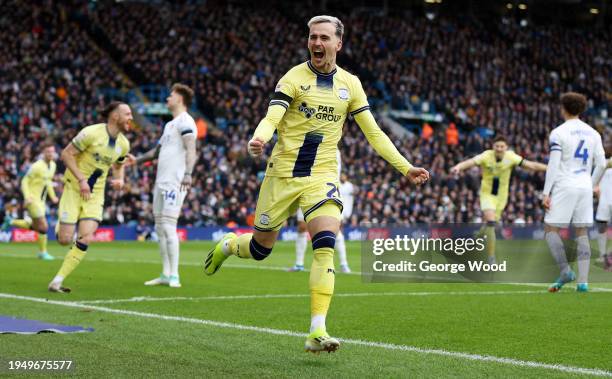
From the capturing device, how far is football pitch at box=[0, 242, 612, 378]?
6090mm

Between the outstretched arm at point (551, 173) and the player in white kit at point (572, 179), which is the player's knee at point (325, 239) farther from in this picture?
the player in white kit at point (572, 179)

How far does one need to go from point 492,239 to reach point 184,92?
6879 mm

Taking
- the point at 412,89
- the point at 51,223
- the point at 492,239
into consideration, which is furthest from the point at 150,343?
the point at 412,89

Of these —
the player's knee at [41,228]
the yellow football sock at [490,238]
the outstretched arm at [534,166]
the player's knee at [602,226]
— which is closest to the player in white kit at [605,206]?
the player's knee at [602,226]

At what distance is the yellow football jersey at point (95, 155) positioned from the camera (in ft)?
38.7

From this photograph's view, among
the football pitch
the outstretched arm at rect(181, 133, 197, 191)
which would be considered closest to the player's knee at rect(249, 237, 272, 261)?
the football pitch

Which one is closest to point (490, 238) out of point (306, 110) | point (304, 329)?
Result: point (304, 329)

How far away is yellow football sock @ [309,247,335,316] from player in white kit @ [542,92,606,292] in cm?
573

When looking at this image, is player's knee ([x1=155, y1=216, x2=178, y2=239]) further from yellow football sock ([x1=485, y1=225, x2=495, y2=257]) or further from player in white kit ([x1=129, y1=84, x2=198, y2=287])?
yellow football sock ([x1=485, y1=225, x2=495, y2=257])

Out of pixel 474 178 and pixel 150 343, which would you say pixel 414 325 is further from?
pixel 474 178

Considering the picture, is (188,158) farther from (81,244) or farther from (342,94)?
(342,94)

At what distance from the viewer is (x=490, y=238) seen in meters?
17.0

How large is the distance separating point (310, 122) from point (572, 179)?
5894mm

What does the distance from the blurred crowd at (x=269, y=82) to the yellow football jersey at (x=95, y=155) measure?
18219 mm
